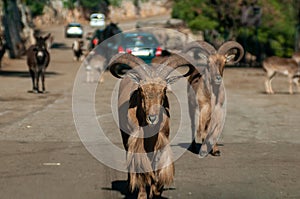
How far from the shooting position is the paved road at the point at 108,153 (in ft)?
32.8

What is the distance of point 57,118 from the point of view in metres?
17.8

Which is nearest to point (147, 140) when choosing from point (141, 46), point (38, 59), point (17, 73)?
point (38, 59)

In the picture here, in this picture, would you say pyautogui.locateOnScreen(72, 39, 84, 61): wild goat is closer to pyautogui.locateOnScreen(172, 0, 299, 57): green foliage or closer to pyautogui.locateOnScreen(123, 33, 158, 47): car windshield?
pyautogui.locateOnScreen(172, 0, 299, 57): green foliage

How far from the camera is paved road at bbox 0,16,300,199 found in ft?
32.8

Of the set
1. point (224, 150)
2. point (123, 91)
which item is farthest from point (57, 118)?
point (123, 91)

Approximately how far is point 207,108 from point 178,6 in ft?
101

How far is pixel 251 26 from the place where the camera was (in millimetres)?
40219

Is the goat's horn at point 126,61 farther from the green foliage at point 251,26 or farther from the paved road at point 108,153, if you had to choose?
the green foliage at point 251,26

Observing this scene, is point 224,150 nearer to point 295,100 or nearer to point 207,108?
point 207,108

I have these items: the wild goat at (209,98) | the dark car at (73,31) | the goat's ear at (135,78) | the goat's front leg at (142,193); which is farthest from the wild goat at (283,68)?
the dark car at (73,31)

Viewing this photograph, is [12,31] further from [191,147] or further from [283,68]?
[191,147]

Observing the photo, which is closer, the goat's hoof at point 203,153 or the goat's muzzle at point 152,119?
the goat's muzzle at point 152,119

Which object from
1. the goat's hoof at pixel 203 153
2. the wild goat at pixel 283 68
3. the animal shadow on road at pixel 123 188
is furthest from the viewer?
the wild goat at pixel 283 68

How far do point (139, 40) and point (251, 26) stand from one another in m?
8.95
